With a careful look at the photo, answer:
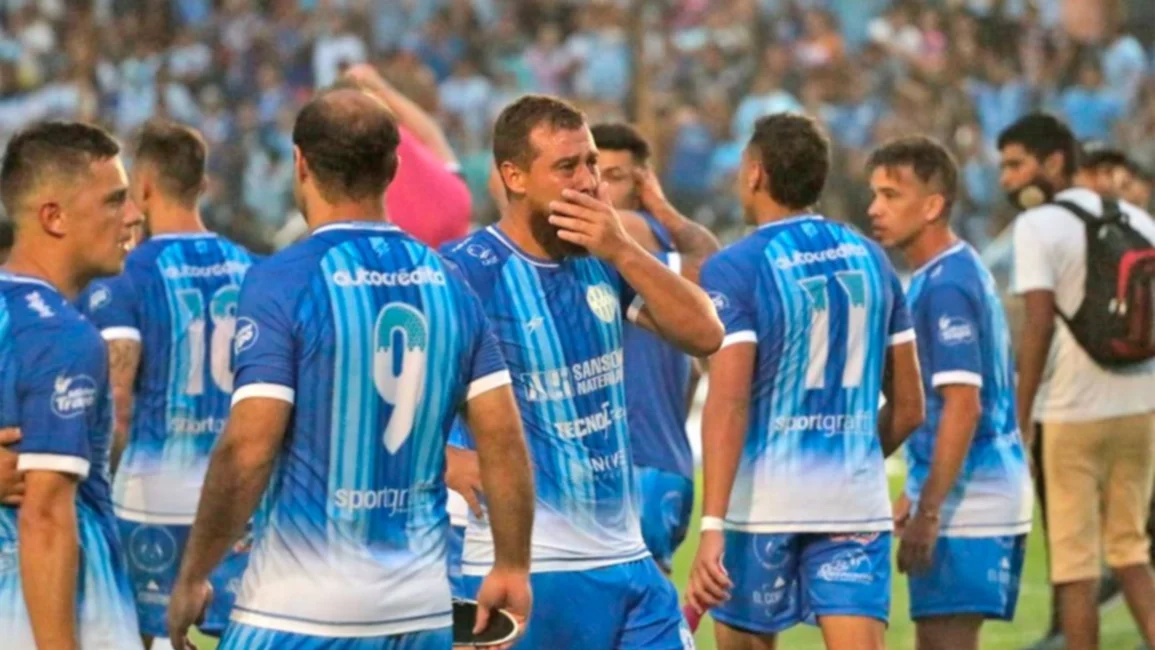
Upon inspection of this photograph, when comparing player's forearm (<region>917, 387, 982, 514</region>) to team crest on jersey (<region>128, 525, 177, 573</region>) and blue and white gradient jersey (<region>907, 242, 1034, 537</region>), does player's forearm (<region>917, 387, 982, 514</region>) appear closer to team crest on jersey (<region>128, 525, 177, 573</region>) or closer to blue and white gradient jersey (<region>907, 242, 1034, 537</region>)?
blue and white gradient jersey (<region>907, 242, 1034, 537</region>)

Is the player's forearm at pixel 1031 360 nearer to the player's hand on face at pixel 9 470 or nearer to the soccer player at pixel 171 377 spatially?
the soccer player at pixel 171 377

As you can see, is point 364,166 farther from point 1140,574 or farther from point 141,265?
point 1140,574

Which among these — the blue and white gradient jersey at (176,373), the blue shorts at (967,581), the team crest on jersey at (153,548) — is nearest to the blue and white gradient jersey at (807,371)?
the blue shorts at (967,581)

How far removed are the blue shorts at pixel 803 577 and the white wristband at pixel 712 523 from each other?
14.9 inches

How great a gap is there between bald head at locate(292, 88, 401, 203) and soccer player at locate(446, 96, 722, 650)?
2.44ft

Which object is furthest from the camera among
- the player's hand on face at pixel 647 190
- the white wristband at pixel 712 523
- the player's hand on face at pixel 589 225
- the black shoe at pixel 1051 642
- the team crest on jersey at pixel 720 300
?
the black shoe at pixel 1051 642

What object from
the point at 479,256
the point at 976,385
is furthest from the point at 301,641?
the point at 976,385

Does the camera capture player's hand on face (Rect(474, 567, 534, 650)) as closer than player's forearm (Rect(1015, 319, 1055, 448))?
Yes

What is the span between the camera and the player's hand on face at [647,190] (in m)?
8.04

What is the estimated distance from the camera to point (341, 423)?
4.83 meters

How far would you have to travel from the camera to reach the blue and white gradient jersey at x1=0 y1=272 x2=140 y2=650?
4.85 m

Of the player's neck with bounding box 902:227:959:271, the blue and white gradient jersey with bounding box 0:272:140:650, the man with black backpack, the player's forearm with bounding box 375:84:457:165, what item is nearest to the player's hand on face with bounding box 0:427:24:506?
the blue and white gradient jersey with bounding box 0:272:140:650

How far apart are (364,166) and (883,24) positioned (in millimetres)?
18604

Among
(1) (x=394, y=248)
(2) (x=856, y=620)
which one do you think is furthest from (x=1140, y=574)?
(1) (x=394, y=248)
